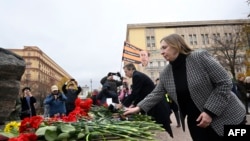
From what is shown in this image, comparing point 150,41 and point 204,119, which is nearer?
point 204,119

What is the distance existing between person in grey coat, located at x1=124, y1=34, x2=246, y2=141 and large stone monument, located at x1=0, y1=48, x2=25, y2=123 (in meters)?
2.51

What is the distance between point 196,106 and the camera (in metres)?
2.36

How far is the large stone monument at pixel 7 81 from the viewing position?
422 cm

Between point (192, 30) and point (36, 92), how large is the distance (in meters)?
38.0

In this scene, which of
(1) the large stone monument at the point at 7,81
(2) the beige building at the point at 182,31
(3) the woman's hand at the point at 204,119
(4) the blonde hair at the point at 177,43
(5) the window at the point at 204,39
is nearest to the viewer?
(3) the woman's hand at the point at 204,119

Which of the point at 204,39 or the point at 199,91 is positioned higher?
the point at 204,39

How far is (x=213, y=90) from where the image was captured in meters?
2.29

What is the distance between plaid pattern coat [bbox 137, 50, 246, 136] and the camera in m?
2.22

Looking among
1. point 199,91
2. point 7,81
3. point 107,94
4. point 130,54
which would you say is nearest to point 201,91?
point 199,91

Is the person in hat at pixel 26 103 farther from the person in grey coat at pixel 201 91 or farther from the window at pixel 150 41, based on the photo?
the window at pixel 150 41

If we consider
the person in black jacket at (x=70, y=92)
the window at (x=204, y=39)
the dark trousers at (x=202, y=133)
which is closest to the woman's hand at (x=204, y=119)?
the dark trousers at (x=202, y=133)

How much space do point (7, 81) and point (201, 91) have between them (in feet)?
10.3

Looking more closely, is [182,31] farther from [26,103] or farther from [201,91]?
[201,91]

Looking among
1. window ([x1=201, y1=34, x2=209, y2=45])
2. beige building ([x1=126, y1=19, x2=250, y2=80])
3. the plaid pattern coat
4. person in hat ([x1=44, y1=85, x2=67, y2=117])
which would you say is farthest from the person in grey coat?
window ([x1=201, y1=34, x2=209, y2=45])
